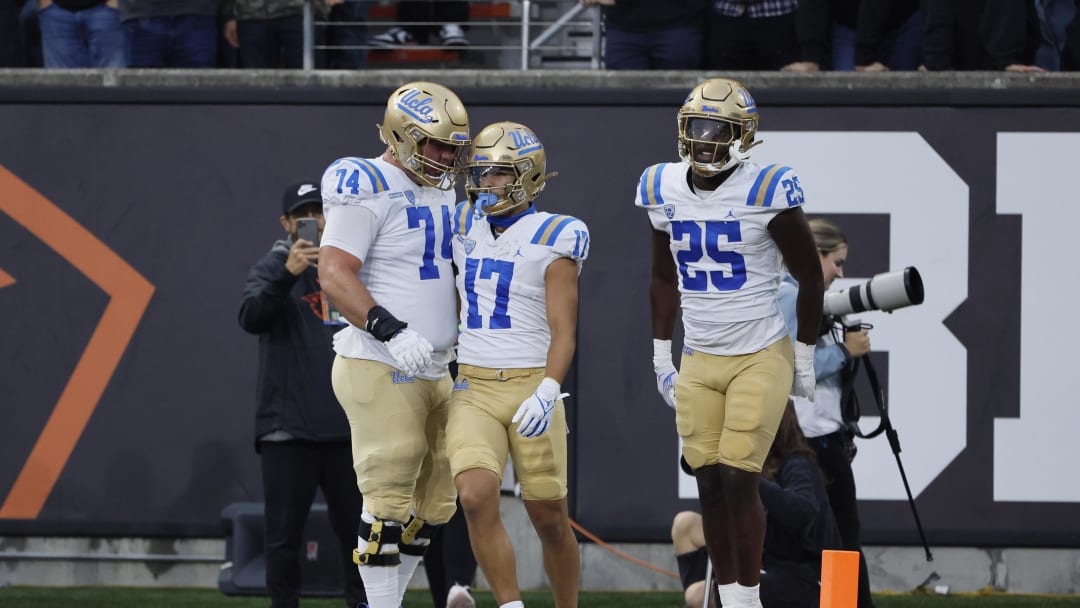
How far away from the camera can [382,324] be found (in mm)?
5391

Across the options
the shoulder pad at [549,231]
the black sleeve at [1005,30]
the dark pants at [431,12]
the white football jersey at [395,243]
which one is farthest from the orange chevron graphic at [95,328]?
the black sleeve at [1005,30]

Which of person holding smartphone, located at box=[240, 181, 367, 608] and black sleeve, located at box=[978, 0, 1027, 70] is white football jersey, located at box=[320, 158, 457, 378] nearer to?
person holding smartphone, located at box=[240, 181, 367, 608]

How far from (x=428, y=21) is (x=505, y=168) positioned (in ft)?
13.2

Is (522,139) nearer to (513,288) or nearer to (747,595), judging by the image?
(513,288)

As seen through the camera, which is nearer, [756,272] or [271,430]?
[756,272]

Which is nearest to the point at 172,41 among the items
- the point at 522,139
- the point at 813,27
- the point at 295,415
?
the point at 295,415

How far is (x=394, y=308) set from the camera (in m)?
5.68

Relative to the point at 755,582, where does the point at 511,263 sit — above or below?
above

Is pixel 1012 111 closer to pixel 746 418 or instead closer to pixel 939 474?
pixel 939 474

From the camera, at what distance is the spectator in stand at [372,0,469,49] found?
924 centimetres

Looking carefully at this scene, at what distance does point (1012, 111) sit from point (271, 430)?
4208 mm

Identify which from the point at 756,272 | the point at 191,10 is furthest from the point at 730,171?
the point at 191,10

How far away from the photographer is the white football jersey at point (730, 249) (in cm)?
561

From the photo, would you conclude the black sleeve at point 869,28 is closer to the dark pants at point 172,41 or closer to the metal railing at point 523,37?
the metal railing at point 523,37
